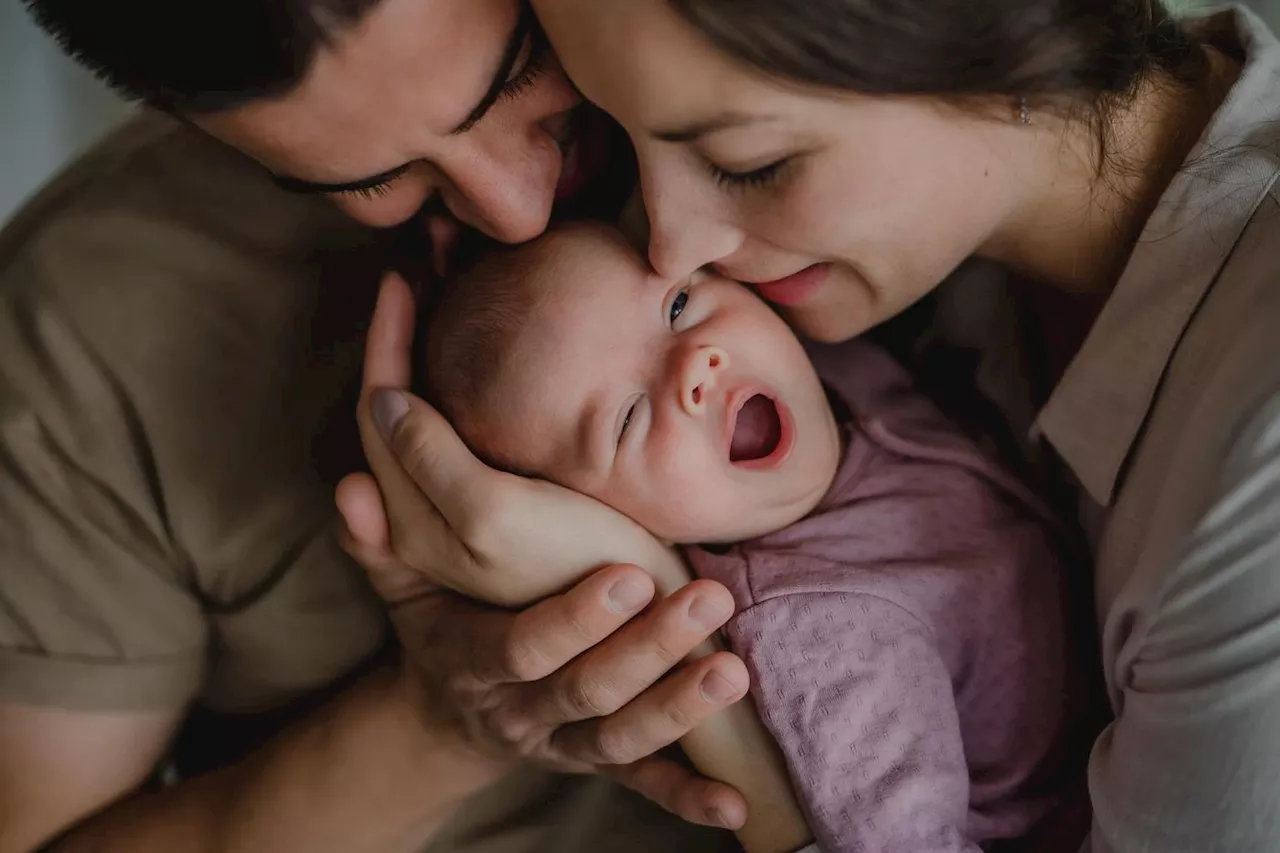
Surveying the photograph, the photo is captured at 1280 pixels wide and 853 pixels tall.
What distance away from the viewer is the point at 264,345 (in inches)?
39.4

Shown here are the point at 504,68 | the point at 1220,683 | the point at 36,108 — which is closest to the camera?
the point at 1220,683

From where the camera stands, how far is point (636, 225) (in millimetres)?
997

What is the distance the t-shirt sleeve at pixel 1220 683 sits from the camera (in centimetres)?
70

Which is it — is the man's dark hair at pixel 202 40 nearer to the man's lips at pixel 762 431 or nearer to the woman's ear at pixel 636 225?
the woman's ear at pixel 636 225

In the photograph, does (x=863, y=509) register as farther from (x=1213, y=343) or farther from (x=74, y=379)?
(x=74, y=379)

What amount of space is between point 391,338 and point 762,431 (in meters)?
0.33

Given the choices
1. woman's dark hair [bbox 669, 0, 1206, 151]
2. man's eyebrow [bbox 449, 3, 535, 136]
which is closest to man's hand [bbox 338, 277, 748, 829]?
man's eyebrow [bbox 449, 3, 535, 136]

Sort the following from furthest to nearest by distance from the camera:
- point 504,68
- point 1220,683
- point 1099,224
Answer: point 1099,224, point 504,68, point 1220,683

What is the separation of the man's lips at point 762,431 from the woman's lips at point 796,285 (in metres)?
0.09

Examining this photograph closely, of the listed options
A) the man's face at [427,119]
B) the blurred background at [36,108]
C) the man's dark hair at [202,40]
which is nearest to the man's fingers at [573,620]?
the man's face at [427,119]

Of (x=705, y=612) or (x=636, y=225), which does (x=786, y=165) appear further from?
(x=705, y=612)

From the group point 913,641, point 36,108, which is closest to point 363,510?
point 913,641

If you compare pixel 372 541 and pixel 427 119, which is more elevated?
pixel 427 119

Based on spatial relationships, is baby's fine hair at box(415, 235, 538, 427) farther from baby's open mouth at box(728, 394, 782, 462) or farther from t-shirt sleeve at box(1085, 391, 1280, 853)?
t-shirt sleeve at box(1085, 391, 1280, 853)
